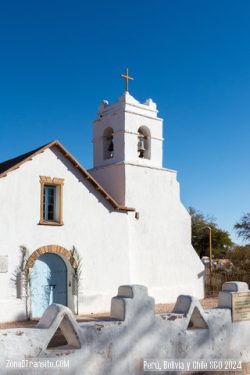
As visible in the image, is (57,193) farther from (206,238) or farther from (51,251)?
(206,238)

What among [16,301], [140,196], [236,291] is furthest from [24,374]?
[140,196]

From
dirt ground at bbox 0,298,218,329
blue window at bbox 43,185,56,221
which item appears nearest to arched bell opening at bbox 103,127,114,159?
blue window at bbox 43,185,56,221

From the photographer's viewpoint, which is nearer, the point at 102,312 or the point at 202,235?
the point at 102,312

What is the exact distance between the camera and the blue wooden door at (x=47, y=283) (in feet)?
51.7

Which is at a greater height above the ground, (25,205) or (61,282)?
(25,205)

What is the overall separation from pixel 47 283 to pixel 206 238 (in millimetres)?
28816

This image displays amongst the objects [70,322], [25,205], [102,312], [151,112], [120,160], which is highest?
[151,112]

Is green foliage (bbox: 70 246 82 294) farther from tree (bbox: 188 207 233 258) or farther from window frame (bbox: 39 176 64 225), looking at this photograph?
tree (bbox: 188 207 233 258)

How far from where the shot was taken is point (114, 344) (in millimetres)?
8625

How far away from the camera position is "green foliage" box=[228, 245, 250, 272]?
81.7ft

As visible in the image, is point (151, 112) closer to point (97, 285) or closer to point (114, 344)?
point (97, 285)

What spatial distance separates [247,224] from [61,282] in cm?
2437

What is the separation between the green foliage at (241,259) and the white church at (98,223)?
4.94 m

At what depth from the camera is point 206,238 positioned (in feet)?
141
